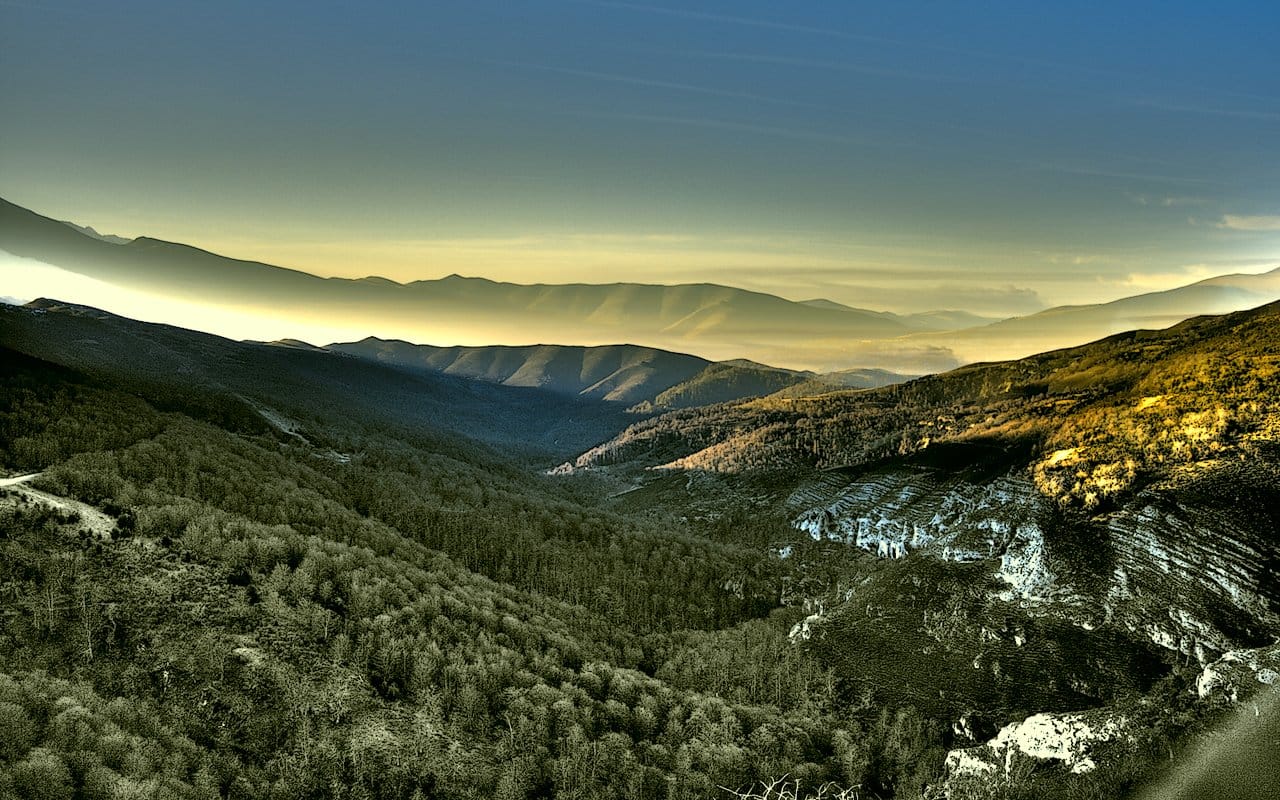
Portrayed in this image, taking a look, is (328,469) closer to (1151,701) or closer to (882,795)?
(882,795)

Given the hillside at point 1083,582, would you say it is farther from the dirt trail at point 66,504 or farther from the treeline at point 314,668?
the dirt trail at point 66,504

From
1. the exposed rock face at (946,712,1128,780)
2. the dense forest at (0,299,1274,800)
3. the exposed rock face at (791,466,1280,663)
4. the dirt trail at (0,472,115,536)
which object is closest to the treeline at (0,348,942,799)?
the dense forest at (0,299,1274,800)

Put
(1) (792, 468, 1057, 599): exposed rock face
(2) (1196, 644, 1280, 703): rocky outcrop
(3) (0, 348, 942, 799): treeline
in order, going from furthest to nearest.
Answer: (1) (792, 468, 1057, 599): exposed rock face, (2) (1196, 644, 1280, 703): rocky outcrop, (3) (0, 348, 942, 799): treeline

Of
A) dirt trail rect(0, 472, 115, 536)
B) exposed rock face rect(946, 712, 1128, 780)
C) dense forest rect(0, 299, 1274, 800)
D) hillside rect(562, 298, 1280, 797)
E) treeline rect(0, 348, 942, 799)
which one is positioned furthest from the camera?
hillside rect(562, 298, 1280, 797)

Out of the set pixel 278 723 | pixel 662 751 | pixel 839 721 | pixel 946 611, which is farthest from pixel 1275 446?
pixel 278 723

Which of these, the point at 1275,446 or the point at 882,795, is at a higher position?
the point at 1275,446

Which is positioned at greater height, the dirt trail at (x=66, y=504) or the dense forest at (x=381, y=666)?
the dirt trail at (x=66, y=504)

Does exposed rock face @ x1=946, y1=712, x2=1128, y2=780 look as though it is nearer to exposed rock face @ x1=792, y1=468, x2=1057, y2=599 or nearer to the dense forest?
the dense forest

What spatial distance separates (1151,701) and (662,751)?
5893 centimetres

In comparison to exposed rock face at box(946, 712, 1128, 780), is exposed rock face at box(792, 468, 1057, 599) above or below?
above

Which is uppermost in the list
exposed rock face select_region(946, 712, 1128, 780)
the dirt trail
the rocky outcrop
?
the dirt trail

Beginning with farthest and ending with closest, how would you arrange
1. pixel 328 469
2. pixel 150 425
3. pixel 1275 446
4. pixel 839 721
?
pixel 328 469
pixel 150 425
pixel 1275 446
pixel 839 721

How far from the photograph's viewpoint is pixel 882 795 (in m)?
81.9

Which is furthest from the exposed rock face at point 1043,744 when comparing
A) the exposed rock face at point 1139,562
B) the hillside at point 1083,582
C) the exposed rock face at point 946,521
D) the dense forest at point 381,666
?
the exposed rock face at point 946,521
